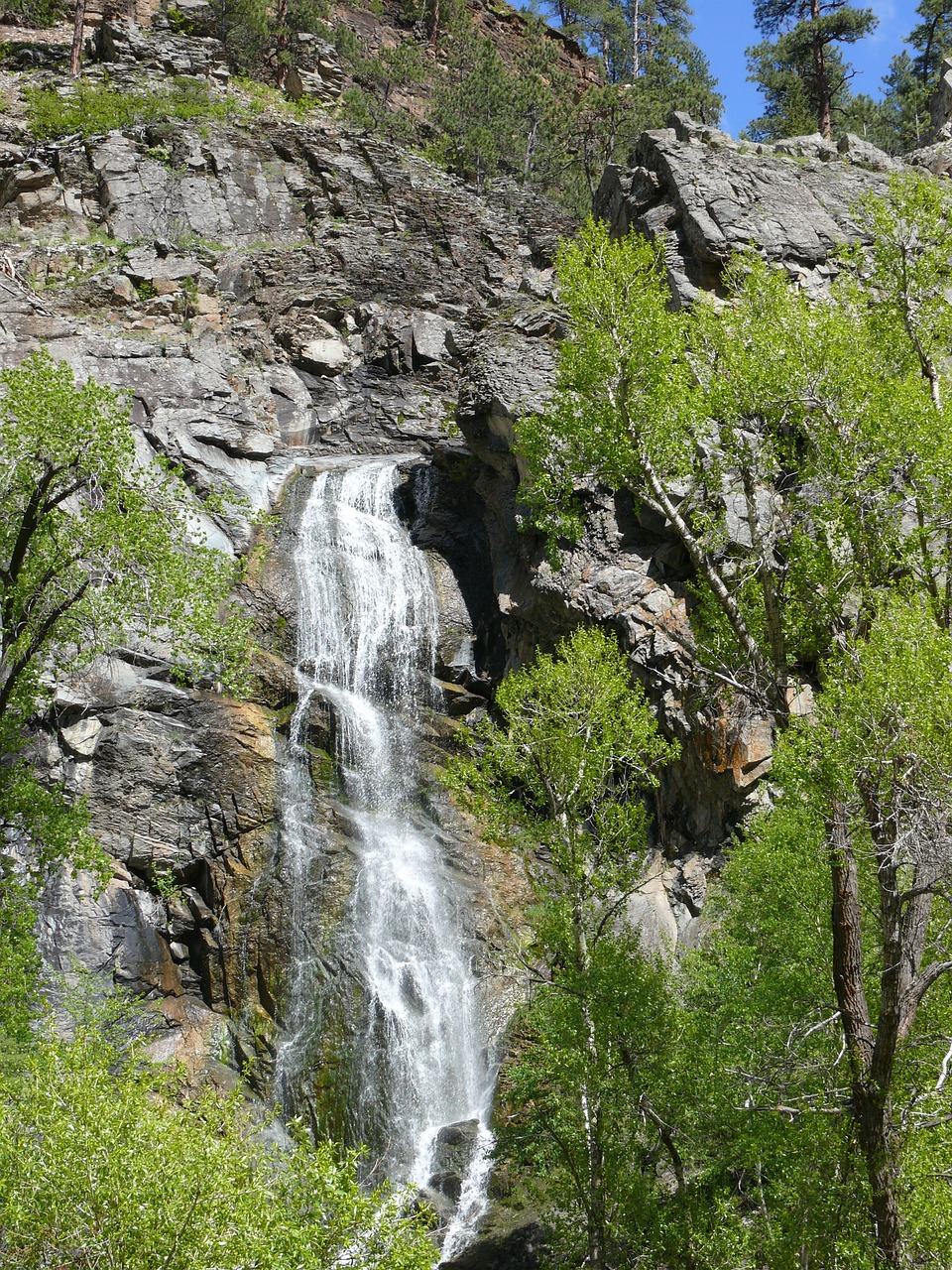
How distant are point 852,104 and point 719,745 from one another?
46664mm

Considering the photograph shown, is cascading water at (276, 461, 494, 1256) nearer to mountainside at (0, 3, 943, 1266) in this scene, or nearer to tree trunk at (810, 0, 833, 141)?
mountainside at (0, 3, 943, 1266)

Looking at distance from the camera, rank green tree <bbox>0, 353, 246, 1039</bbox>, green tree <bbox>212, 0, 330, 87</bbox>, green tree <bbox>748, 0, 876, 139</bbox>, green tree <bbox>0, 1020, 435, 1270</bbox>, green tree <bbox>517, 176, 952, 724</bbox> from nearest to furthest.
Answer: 1. green tree <bbox>0, 1020, 435, 1270</bbox>
2. green tree <bbox>517, 176, 952, 724</bbox>
3. green tree <bbox>0, 353, 246, 1039</bbox>
4. green tree <bbox>748, 0, 876, 139</bbox>
5. green tree <bbox>212, 0, 330, 87</bbox>

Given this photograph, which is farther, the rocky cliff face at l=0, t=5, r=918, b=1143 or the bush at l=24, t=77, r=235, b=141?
the bush at l=24, t=77, r=235, b=141

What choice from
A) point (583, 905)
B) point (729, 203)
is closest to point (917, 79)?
point (729, 203)

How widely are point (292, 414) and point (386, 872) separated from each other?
22.9 meters

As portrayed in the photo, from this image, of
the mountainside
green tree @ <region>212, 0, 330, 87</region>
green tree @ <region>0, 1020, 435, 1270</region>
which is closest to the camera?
green tree @ <region>0, 1020, 435, 1270</region>

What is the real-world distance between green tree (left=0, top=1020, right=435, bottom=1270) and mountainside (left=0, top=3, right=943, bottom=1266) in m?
9.72

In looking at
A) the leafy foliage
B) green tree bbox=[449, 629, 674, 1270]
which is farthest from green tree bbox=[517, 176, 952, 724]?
green tree bbox=[449, 629, 674, 1270]

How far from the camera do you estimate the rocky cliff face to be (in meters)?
23.5

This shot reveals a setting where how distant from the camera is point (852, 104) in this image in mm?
54188

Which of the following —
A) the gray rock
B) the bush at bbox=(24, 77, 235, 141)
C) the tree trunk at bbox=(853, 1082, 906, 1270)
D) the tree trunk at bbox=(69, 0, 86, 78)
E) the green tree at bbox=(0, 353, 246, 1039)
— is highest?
the tree trunk at bbox=(69, 0, 86, 78)

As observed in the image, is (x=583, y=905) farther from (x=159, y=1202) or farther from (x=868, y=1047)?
(x=159, y=1202)

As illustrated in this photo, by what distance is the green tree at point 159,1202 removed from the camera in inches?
353

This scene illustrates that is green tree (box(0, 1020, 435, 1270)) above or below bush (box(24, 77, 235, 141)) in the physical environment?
below
